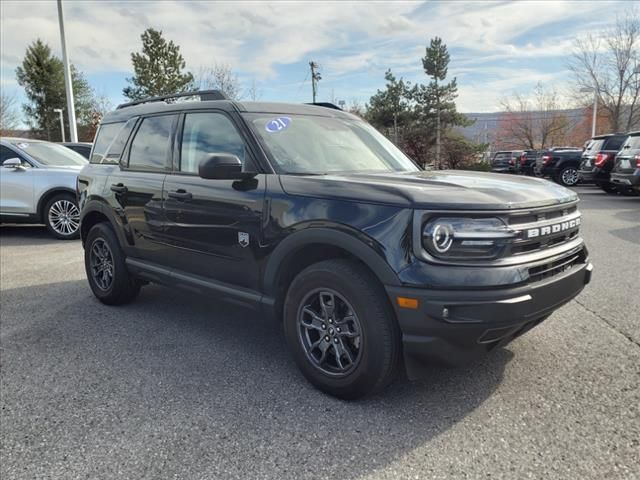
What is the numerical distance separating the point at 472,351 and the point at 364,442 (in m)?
0.72

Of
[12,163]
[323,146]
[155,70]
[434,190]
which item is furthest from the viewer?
[155,70]

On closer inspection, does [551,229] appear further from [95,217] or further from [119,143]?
[95,217]

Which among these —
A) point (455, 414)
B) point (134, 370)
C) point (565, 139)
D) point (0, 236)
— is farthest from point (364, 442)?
point (565, 139)

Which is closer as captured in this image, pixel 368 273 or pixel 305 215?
pixel 368 273

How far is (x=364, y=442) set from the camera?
2.50 meters

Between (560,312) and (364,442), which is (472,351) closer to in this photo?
(364,442)

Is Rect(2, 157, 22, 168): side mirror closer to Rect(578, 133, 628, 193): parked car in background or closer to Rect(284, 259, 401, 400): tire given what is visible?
Rect(284, 259, 401, 400): tire

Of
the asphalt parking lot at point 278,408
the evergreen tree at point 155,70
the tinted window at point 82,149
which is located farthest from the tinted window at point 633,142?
the evergreen tree at point 155,70

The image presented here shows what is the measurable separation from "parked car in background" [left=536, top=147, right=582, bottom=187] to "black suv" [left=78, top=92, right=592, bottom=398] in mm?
15455

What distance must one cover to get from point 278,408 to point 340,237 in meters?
1.04

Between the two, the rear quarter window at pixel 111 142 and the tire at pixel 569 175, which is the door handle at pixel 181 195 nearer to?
the rear quarter window at pixel 111 142

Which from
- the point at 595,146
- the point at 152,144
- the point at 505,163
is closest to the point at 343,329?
the point at 152,144

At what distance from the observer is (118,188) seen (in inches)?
176

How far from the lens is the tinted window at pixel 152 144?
410 centimetres
